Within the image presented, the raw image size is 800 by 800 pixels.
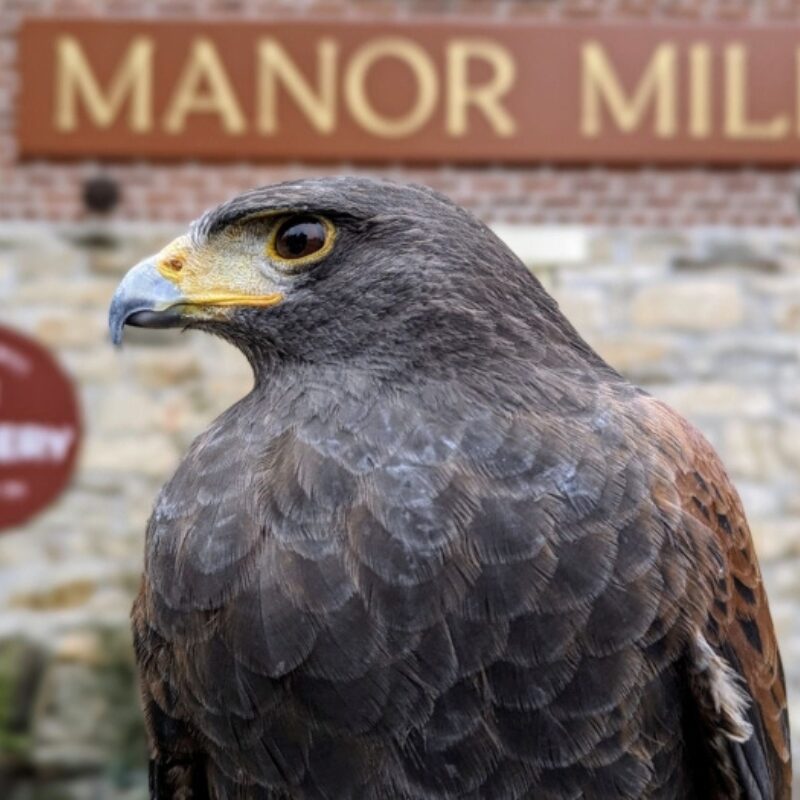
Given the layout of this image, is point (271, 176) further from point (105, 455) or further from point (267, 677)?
point (267, 677)

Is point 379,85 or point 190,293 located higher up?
point 190,293

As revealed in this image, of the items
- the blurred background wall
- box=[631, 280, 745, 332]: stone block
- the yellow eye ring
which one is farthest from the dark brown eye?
box=[631, 280, 745, 332]: stone block

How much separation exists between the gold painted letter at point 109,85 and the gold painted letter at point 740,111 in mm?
2823

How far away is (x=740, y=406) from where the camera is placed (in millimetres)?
6129

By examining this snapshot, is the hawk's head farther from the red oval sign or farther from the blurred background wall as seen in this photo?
the red oval sign

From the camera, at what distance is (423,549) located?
1782mm

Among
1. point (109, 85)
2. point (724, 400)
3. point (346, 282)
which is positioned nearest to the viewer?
point (346, 282)

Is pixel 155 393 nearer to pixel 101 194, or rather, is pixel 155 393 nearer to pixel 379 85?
pixel 101 194

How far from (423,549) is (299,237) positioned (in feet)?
1.96

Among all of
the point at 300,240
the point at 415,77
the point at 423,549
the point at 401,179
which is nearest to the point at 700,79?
the point at 415,77

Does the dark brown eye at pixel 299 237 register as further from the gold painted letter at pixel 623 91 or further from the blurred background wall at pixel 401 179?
the gold painted letter at pixel 623 91

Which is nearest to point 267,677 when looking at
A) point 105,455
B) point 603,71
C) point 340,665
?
point 340,665

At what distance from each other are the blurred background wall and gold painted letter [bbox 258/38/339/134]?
20cm

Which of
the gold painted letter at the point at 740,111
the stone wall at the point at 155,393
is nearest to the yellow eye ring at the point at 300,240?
the stone wall at the point at 155,393
